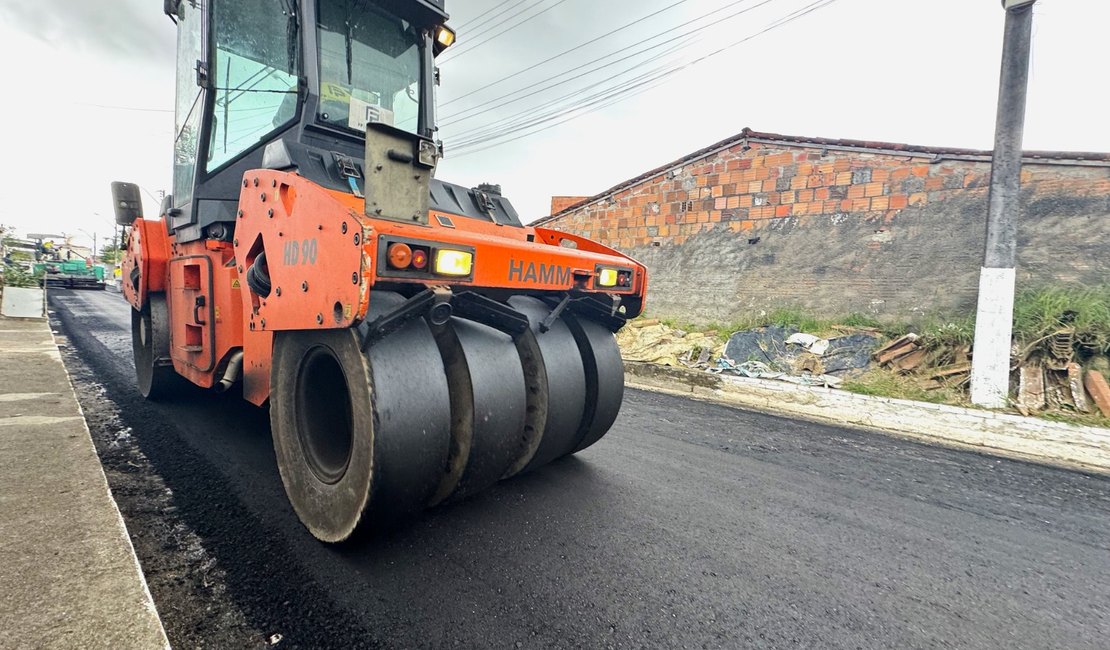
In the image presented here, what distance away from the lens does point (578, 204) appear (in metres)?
10.4

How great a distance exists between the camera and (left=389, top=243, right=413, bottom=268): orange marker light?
169 centimetres

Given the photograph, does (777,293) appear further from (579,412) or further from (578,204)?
(579,412)

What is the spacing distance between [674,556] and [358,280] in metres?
1.62

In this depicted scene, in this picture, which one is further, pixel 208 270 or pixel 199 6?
pixel 199 6

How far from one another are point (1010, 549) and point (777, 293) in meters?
5.77

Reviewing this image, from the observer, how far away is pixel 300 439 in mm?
2168

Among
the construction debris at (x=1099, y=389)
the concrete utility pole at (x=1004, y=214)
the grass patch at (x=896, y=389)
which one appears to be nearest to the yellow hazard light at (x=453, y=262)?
the grass patch at (x=896, y=389)

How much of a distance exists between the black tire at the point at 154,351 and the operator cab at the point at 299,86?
79 cm

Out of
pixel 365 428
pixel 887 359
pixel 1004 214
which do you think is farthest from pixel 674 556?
pixel 1004 214

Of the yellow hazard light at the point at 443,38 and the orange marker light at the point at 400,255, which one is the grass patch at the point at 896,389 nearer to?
the yellow hazard light at the point at 443,38

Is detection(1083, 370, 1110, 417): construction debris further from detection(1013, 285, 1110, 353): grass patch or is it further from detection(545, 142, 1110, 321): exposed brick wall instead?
detection(545, 142, 1110, 321): exposed brick wall

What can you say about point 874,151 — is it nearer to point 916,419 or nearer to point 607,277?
point 916,419

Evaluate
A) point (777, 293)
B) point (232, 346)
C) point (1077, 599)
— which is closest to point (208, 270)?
point (232, 346)

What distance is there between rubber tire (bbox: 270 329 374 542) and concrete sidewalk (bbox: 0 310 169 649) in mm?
546
